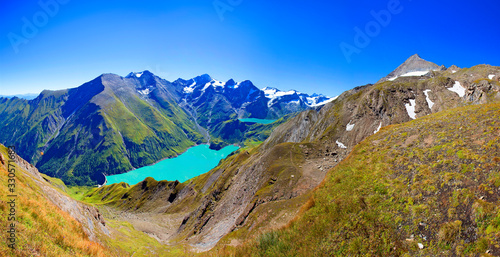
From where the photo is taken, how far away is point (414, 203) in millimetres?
14180

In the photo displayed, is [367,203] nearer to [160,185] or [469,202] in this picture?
[469,202]

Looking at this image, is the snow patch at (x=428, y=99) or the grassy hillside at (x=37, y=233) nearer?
the grassy hillside at (x=37, y=233)

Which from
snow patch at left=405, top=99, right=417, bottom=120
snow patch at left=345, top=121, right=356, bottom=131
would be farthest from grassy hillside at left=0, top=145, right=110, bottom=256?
snow patch at left=405, top=99, right=417, bottom=120

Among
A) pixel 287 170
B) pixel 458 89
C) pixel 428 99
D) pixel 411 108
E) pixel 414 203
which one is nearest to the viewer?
pixel 414 203

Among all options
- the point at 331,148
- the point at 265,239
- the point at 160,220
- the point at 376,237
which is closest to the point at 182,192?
the point at 160,220

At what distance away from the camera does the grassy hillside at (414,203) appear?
11.3 metres

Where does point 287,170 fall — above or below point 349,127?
below

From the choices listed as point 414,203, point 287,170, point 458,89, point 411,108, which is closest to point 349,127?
point 411,108

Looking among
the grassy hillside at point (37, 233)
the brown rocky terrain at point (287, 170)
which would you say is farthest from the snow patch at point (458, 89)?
the grassy hillside at point (37, 233)

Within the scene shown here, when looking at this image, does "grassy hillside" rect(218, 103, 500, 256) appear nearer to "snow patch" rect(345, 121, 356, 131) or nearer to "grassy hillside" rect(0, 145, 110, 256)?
"grassy hillside" rect(0, 145, 110, 256)

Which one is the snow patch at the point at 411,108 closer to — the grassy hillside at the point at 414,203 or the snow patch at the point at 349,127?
the snow patch at the point at 349,127

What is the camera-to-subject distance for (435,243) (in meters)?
11.4

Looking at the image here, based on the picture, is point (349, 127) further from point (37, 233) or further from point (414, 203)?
point (37, 233)

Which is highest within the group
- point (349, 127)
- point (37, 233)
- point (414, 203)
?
point (349, 127)
